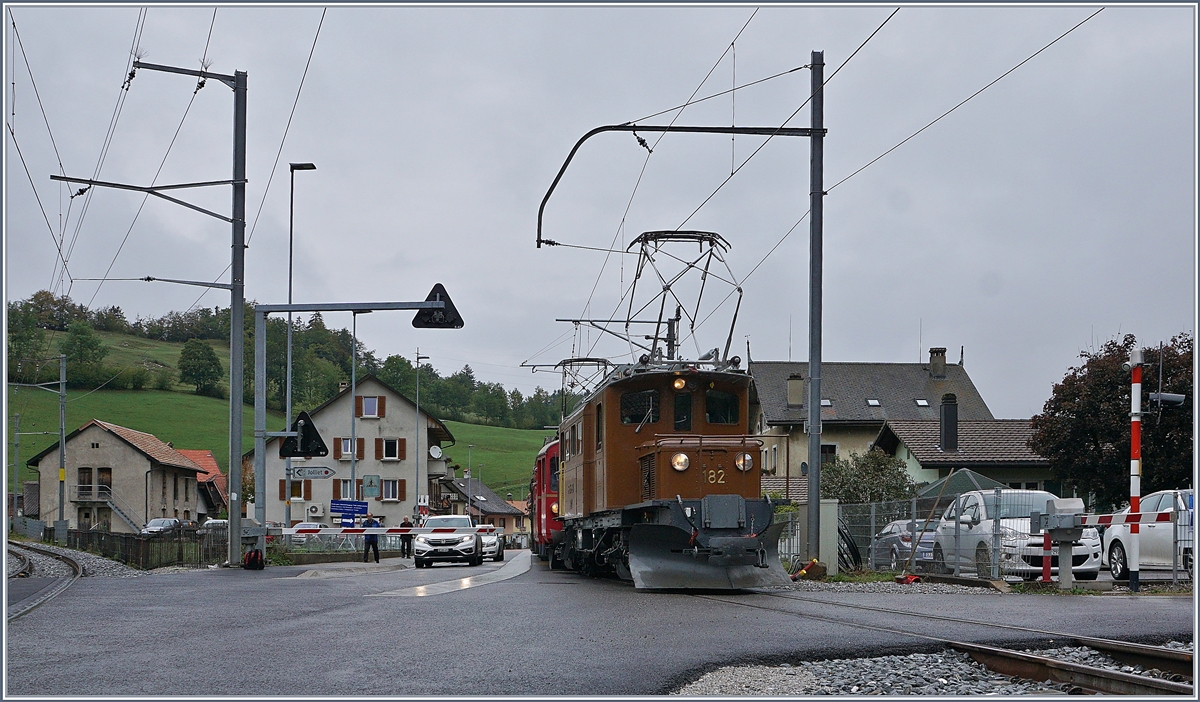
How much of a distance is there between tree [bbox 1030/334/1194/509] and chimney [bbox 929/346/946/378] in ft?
68.7

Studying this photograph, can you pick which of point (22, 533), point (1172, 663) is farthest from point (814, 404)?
point (22, 533)

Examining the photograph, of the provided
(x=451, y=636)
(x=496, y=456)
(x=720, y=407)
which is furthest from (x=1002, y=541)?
(x=496, y=456)

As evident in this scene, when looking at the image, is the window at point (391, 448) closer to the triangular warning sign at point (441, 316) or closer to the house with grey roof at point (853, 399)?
the house with grey roof at point (853, 399)

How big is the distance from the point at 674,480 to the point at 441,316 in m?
7.87

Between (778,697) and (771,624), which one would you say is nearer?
(778,697)

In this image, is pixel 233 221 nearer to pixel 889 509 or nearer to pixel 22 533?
pixel 889 509

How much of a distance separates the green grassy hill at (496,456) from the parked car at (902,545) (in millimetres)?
95160

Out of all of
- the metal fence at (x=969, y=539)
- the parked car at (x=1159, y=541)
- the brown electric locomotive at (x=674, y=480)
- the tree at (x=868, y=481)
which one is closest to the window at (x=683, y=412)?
the brown electric locomotive at (x=674, y=480)

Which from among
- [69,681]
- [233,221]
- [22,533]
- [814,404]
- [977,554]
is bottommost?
[22,533]

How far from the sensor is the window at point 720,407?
1753 cm

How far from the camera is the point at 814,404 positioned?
17.9 meters

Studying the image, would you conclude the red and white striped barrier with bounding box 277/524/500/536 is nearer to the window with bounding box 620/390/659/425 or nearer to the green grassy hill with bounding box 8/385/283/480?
the window with bounding box 620/390/659/425

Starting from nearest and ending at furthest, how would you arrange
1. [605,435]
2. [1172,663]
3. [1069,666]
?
[1069,666] < [1172,663] < [605,435]

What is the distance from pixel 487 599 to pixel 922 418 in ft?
152
